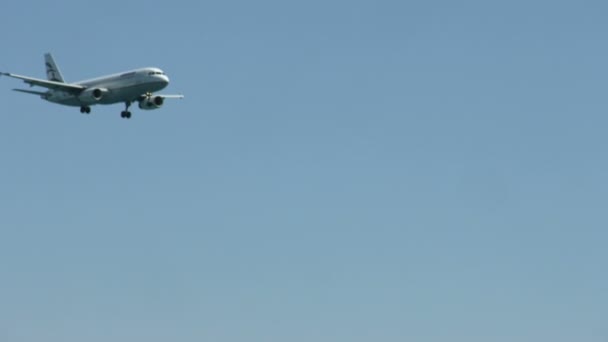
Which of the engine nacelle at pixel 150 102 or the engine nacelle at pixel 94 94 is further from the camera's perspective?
the engine nacelle at pixel 94 94

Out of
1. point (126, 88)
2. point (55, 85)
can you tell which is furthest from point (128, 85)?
point (55, 85)

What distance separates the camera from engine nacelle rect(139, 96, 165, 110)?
591 ft

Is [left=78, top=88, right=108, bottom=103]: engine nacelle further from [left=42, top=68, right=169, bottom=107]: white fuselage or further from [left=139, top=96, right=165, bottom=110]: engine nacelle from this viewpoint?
[left=139, top=96, right=165, bottom=110]: engine nacelle

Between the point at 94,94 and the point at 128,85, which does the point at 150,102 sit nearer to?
the point at 128,85

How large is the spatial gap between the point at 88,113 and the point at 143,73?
12311 millimetres

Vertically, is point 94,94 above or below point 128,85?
below

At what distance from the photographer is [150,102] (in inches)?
7101

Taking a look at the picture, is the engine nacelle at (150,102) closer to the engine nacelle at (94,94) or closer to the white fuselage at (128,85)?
the white fuselage at (128,85)

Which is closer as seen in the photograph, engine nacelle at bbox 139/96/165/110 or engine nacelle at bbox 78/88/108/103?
engine nacelle at bbox 139/96/165/110

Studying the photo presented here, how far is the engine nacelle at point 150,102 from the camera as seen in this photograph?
18025 centimetres

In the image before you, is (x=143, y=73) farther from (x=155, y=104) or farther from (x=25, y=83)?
(x=25, y=83)

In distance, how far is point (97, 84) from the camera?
184625mm

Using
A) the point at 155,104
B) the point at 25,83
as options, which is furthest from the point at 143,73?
the point at 25,83

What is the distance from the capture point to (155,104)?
594ft
